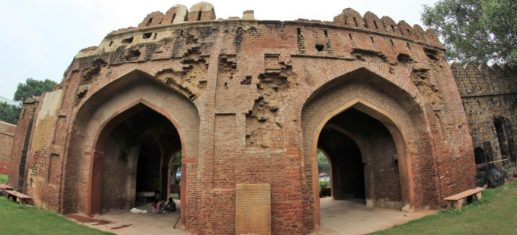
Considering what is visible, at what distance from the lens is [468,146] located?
9812 mm

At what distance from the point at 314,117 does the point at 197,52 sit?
3.27 metres

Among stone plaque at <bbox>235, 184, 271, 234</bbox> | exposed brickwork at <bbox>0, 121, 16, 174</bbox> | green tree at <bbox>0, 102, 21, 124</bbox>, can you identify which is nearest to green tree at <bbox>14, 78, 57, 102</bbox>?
green tree at <bbox>0, 102, 21, 124</bbox>

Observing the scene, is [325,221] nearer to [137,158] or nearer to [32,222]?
[137,158]

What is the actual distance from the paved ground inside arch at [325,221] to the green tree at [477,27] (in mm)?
7264

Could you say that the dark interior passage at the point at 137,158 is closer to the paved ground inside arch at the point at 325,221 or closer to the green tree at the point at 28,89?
the paved ground inside arch at the point at 325,221

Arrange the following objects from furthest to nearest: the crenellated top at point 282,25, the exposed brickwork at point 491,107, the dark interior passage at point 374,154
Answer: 1. the exposed brickwork at point 491,107
2. the dark interior passage at point 374,154
3. the crenellated top at point 282,25

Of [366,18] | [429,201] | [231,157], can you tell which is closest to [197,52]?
[231,157]

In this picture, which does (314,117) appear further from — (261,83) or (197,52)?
(197,52)

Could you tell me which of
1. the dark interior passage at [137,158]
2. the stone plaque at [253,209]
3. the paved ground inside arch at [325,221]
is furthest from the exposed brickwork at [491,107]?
the dark interior passage at [137,158]

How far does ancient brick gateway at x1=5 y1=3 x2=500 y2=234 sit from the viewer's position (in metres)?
7.87

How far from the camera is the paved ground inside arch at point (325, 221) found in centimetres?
801

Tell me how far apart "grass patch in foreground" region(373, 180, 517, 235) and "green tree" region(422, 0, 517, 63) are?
6.04m

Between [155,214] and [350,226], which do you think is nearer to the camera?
[350,226]

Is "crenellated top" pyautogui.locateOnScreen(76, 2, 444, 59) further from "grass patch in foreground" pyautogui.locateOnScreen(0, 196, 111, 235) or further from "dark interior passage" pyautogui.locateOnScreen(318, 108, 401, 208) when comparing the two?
"grass patch in foreground" pyautogui.locateOnScreen(0, 196, 111, 235)
